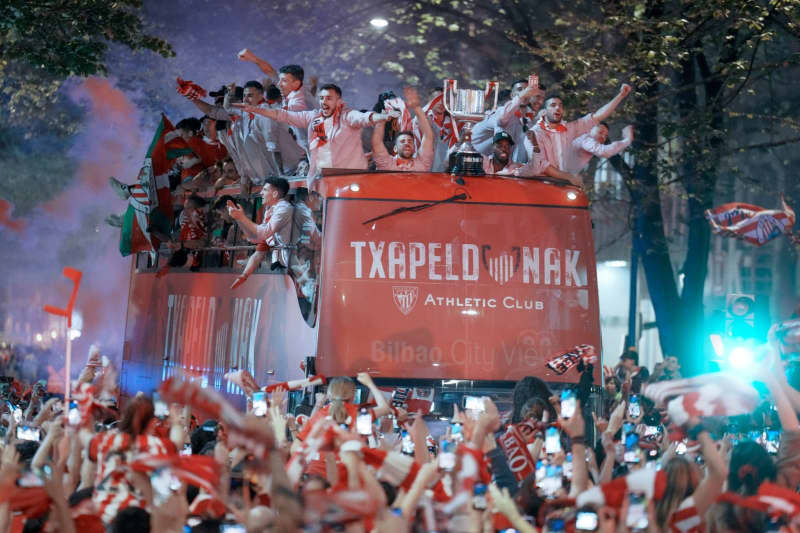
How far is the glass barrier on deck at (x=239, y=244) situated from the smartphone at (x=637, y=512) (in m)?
7.03

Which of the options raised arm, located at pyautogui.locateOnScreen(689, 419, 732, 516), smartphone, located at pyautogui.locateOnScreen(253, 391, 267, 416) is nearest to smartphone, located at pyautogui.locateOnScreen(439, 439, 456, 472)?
raised arm, located at pyautogui.locateOnScreen(689, 419, 732, 516)

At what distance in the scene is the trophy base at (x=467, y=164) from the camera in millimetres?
13391

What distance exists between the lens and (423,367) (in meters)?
12.8

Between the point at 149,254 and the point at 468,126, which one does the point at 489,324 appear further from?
the point at 149,254

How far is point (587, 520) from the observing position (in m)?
6.22

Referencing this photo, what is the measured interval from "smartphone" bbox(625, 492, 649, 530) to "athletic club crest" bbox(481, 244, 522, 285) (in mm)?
6705

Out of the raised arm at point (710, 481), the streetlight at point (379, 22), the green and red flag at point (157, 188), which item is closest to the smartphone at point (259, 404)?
the raised arm at point (710, 481)

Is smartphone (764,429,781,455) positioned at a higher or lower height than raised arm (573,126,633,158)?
lower

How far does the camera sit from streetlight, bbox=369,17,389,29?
89.5 ft

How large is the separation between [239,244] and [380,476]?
920cm

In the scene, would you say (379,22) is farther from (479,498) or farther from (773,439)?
(479,498)

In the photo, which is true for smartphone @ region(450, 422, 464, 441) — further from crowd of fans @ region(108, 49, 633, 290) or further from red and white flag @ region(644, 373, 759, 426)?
crowd of fans @ region(108, 49, 633, 290)

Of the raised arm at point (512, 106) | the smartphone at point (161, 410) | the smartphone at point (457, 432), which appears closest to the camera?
the smartphone at point (457, 432)

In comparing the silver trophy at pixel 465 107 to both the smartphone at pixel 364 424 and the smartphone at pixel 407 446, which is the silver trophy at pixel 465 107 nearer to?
the smartphone at pixel 407 446
